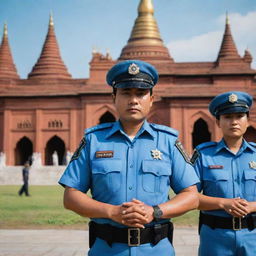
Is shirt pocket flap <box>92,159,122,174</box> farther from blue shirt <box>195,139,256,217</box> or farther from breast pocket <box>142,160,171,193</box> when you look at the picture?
blue shirt <box>195,139,256,217</box>

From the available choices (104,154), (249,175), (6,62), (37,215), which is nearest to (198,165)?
(249,175)

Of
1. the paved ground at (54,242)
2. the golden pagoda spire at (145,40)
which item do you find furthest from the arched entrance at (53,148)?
the paved ground at (54,242)

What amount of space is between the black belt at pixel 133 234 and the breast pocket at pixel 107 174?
0.74ft

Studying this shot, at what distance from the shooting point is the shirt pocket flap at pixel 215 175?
3.47 m

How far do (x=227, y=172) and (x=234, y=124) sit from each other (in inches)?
15.4

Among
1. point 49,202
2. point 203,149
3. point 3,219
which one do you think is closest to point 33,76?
point 49,202

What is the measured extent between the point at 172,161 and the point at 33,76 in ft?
111

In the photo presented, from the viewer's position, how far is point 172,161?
266 cm

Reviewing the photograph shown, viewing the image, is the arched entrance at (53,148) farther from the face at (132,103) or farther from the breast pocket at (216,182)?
the face at (132,103)

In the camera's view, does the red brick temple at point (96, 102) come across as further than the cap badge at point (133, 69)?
Yes

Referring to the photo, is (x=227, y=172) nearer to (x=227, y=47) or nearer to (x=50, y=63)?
(x=227, y=47)

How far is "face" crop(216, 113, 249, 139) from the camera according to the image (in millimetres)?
3523

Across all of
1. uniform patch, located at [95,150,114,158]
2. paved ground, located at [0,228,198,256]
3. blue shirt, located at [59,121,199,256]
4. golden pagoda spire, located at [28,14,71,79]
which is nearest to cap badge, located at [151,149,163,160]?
blue shirt, located at [59,121,199,256]

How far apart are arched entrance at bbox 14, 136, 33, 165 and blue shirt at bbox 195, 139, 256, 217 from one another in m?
29.2
